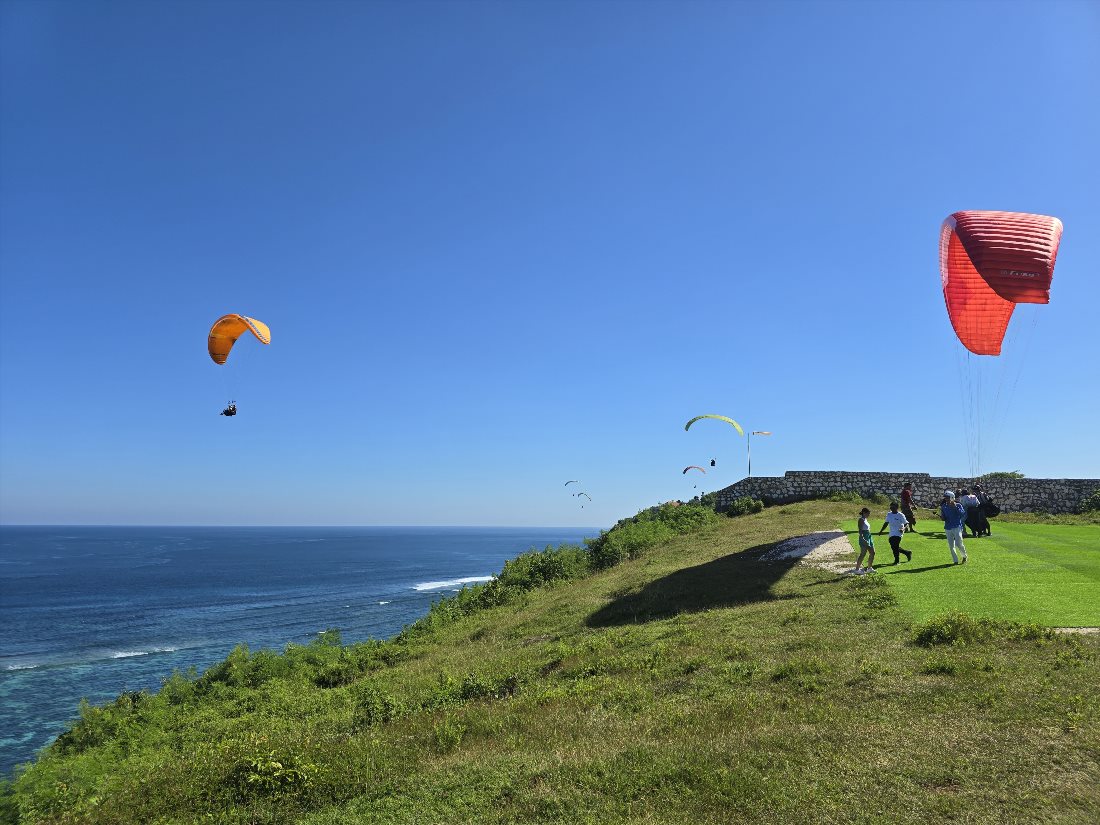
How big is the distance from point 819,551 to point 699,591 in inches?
212

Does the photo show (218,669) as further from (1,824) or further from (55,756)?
(1,824)

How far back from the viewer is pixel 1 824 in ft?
36.8

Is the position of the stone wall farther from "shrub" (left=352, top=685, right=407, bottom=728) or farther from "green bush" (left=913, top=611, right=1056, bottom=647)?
"shrub" (left=352, top=685, right=407, bottom=728)

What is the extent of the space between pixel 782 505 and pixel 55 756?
115 ft

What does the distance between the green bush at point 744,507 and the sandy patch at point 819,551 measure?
1194cm

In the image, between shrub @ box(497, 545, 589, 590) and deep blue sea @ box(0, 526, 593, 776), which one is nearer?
shrub @ box(497, 545, 589, 590)

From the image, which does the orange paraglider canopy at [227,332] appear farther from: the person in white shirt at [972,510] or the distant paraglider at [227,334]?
the person in white shirt at [972,510]

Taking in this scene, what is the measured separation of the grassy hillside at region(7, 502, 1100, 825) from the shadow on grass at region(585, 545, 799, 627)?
0.87ft

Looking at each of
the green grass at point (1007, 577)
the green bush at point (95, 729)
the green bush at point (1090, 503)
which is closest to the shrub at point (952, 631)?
the green grass at point (1007, 577)

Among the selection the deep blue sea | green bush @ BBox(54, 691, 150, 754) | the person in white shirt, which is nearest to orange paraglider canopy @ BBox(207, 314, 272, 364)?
green bush @ BBox(54, 691, 150, 754)

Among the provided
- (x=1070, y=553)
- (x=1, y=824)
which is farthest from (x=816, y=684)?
(x=1, y=824)

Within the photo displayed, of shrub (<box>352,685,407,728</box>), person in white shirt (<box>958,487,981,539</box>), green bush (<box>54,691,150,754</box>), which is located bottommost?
green bush (<box>54,691,150,754</box>)

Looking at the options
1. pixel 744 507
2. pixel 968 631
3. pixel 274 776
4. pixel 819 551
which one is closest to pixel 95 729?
pixel 274 776

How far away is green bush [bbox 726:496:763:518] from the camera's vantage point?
1447 inches
